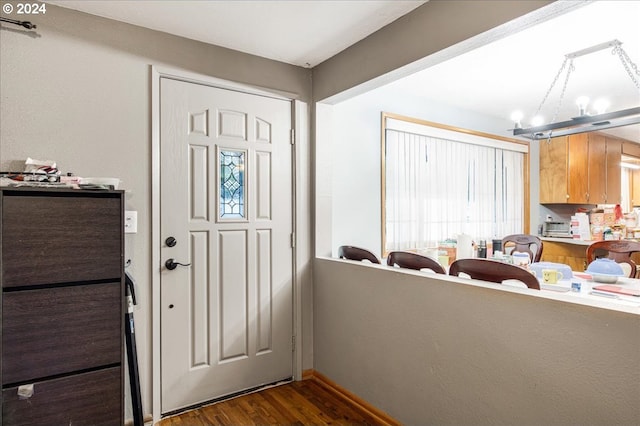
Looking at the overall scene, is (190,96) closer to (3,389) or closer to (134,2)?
(134,2)

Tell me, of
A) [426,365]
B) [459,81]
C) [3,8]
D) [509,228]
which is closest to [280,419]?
[426,365]

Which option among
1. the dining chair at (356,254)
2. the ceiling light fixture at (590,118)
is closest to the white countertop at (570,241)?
the ceiling light fixture at (590,118)

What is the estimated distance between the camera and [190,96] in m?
2.44

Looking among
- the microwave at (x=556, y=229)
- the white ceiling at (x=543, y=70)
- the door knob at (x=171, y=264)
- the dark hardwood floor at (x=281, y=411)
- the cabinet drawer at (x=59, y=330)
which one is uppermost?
the white ceiling at (x=543, y=70)

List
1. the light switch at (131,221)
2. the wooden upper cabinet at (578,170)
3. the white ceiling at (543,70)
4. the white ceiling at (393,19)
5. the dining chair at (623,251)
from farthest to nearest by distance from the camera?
the wooden upper cabinet at (578,170), the dining chair at (623,251), the white ceiling at (543,70), the light switch at (131,221), the white ceiling at (393,19)

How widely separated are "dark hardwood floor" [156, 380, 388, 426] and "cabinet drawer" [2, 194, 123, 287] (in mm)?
1159

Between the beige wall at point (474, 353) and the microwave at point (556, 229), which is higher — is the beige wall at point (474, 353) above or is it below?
below

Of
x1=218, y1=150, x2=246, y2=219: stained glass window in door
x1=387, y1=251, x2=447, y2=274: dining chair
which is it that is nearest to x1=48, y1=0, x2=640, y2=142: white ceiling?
x1=218, y1=150, x2=246, y2=219: stained glass window in door

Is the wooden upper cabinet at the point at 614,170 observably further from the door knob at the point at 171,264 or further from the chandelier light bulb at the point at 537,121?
the door knob at the point at 171,264

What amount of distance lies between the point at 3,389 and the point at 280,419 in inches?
57.3

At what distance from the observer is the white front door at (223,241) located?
93.1 inches

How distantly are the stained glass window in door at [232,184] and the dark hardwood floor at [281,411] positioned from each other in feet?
4.28

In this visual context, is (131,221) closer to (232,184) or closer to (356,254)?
(232,184)

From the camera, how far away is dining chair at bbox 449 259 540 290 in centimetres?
169
